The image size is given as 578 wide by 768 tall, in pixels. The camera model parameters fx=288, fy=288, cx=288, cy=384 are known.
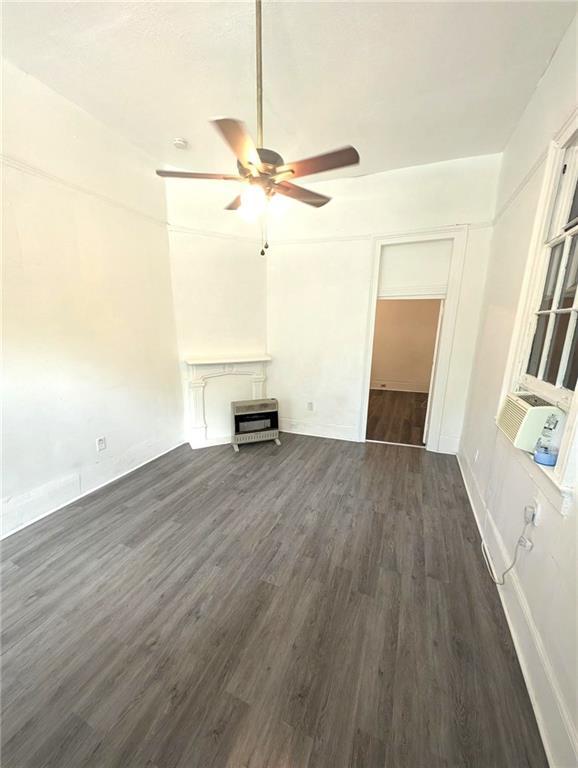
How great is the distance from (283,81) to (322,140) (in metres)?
0.80

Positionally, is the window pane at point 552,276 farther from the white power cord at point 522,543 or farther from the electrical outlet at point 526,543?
the electrical outlet at point 526,543

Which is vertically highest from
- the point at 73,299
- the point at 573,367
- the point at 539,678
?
the point at 73,299

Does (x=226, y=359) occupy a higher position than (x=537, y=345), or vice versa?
(x=537, y=345)

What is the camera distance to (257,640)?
4.81 ft

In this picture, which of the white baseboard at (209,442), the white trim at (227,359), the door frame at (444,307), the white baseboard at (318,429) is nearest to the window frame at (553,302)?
the door frame at (444,307)

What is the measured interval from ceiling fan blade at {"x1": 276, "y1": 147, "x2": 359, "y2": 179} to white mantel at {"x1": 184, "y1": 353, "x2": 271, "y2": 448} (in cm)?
231

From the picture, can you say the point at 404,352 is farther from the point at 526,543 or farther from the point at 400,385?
the point at 526,543

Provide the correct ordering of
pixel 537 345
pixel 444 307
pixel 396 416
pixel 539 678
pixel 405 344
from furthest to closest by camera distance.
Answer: pixel 405 344, pixel 396 416, pixel 444 307, pixel 537 345, pixel 539 678

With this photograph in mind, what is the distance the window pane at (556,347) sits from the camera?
1.58 meters

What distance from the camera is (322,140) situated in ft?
9.09

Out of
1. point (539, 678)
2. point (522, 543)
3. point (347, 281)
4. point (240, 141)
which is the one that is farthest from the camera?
point (347, 281)

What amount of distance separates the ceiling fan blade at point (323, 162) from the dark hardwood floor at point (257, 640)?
244 centimetres

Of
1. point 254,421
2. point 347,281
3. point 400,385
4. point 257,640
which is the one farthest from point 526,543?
point 400,385

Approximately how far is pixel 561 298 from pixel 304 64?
2.24 meters
